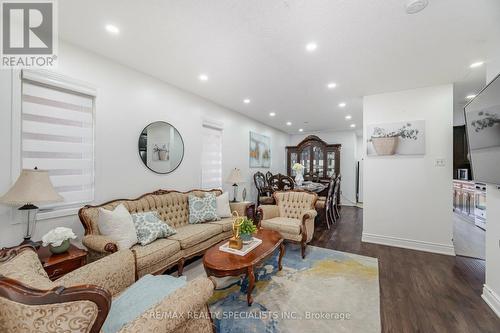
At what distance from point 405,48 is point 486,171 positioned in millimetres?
1529

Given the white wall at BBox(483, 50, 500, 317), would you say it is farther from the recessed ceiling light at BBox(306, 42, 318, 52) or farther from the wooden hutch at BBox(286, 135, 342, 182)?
the wooden hutch at BBox(286, 135, 342, 182)

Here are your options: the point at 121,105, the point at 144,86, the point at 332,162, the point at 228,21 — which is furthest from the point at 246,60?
the point at 332,162

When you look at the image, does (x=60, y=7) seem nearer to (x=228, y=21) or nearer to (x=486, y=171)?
(x=228, y=21)

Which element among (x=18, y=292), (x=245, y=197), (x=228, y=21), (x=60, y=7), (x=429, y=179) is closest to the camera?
(x=18, y=292)

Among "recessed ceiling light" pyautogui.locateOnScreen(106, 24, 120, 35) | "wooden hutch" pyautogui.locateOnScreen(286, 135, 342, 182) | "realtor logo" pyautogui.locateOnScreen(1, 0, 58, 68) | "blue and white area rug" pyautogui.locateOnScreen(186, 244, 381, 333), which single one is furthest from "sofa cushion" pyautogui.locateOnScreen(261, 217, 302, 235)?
"wooden hutch" pyautogui.locateOnScreen(286, 135, 342, 182)

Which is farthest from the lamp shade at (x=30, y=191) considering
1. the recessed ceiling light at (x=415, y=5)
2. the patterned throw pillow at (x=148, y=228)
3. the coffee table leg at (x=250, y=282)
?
the recessed ceiling light at (x=415, y=5)

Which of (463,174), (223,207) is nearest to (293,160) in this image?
(223,207)

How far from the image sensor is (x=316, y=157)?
722cm

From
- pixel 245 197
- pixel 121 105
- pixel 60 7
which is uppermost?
pixel 60 7

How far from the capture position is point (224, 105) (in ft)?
15.0

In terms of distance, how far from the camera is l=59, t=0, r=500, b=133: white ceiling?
5.84ft

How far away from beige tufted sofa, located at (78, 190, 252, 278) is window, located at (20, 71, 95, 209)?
356mm

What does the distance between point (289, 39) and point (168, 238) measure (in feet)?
8.89

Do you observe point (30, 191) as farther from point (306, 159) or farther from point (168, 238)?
point (306, 159)
